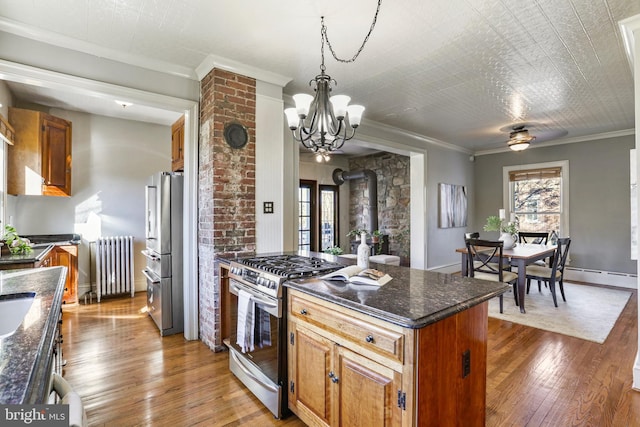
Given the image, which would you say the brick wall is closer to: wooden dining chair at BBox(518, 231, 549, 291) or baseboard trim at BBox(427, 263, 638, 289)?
baseboard trim at BBox(427, 263, 638, 289)

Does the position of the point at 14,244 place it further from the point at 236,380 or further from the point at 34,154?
the point at 236,380

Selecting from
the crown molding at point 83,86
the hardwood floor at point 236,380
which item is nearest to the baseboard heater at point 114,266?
the hardwood floor at point 236,380

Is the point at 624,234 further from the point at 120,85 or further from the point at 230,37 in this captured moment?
the point at 120,85

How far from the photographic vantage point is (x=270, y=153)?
323cm

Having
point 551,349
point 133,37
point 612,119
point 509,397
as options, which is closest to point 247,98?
point 133,37

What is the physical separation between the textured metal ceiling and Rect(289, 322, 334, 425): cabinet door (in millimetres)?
2124

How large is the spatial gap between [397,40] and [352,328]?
7.44ft

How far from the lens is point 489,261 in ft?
13.4

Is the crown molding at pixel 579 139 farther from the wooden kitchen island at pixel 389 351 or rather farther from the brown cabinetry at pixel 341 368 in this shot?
the brown cabinetry at pixel 341 368

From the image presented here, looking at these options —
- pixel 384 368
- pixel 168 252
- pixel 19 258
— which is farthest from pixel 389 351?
pixel 19 258

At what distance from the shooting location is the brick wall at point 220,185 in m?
2.88

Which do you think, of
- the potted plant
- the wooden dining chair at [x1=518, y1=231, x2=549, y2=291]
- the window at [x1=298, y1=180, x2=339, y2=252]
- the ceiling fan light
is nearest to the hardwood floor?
the wooden dining chair at [x1=518, y1=231, x2=549, y2=291]

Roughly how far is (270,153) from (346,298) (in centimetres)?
210

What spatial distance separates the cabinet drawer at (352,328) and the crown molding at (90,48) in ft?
8.21
